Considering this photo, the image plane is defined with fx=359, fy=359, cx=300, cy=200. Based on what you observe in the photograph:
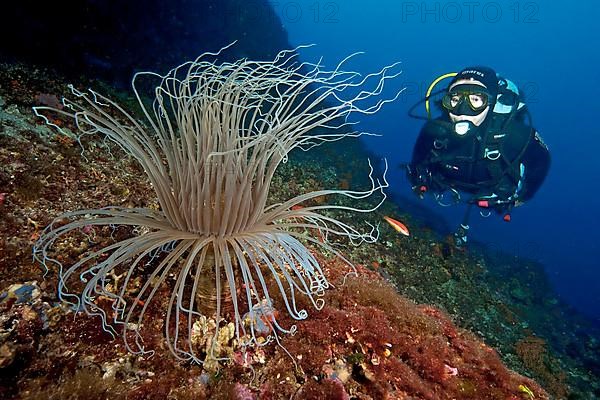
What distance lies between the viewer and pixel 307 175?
10.4 m

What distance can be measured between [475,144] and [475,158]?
321 millimetres

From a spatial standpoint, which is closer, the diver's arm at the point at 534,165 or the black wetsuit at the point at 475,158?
the black wetsuit at the point at 475,158

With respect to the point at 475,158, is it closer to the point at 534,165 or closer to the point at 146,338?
the point at 534,165

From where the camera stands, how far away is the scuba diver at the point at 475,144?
8.04 meters

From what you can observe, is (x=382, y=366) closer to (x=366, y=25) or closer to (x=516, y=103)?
(x=516, y=103)

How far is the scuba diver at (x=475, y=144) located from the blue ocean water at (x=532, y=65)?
56.7 metres

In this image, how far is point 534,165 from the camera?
9.03 meters

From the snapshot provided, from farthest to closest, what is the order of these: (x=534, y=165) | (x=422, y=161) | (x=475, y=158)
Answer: (x=534, y=165)
(x=422, y=161)
(x=475, y=158)

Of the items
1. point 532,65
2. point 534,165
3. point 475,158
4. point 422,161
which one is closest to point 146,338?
point 422,161

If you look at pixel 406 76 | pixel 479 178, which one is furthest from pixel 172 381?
pixel 406 76

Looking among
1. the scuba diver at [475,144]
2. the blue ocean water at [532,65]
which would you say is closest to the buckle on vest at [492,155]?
the scuba diver at [475,144]

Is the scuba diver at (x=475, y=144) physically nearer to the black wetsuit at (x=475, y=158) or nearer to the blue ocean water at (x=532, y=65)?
the black wetsuit at (x=475, y=158)

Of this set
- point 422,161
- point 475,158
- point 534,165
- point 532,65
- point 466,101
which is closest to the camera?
point 466,101

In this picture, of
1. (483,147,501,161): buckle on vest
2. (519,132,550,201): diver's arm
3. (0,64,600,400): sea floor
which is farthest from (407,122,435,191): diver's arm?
(0,64,600,400): sea floor
